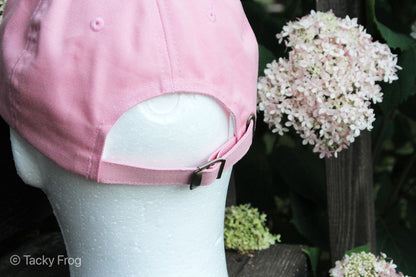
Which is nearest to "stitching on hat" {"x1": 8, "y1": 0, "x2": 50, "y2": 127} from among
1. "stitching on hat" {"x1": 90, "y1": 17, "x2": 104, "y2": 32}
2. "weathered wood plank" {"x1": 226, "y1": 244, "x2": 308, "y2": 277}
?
"stitching on hat" {"x1": 90, "y1": 17, "x2": 104, "y2": 32}

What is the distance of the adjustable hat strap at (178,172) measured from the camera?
3.28ft

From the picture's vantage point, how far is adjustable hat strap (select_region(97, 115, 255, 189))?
1.00m

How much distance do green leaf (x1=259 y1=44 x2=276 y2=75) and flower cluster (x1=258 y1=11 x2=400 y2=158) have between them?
7cm

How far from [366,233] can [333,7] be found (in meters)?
0.73

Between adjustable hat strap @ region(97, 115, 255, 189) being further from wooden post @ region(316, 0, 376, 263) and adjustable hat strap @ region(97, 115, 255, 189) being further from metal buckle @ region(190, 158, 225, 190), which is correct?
wooden post @ region(316, 0, 376, 263)

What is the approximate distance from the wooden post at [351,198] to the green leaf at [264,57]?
37 centimetres

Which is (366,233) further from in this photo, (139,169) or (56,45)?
(56,45)

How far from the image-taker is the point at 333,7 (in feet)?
5.16

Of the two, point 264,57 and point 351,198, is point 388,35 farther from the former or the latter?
point 351,198

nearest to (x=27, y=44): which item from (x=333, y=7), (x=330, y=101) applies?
(x=330, y=101)

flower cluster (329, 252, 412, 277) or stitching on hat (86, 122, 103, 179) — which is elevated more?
stitching on hat (86, 122, 103, 179)

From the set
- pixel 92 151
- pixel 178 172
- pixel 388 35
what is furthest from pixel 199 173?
pixel 388 35

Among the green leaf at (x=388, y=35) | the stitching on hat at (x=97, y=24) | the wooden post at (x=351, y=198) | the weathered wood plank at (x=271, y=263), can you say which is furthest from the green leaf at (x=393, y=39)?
the stitching on hat at (x=97, y=24)

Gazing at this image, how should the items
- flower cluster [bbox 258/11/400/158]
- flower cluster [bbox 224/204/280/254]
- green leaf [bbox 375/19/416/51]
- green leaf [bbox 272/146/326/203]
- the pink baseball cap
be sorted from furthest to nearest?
green leaf [bbox 272/146/326/203] → flower cluster [bbox 224/204/280/254] → green leaf [bbox 375/19/416/51] → flower cluster [bbox 258/11/400/158] → the pink baseball cap
